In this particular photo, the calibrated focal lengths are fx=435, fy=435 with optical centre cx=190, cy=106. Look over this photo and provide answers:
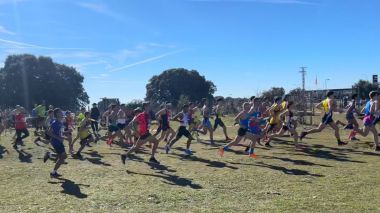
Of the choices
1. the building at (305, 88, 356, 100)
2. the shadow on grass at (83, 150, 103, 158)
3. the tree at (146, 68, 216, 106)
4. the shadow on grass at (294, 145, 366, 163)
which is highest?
the tree at (146, 68, 216, 106)

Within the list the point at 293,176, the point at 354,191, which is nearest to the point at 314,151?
the point at 293,176

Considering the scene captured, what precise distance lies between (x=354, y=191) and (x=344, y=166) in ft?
9.73

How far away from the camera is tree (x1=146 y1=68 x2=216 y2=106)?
191ft

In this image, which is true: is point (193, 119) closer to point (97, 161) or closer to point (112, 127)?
point (112, 127)

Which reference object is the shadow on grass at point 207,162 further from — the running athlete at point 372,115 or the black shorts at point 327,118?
the running athlete at point 372,115

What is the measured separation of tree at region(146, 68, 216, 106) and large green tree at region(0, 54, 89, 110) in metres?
12.4

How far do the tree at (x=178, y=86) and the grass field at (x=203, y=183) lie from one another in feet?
145

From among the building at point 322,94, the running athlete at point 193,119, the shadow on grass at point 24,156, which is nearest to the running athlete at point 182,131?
the running athlete at point 193,119

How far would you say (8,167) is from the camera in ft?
39.4

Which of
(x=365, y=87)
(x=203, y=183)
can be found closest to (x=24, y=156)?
(x=203, y=183)

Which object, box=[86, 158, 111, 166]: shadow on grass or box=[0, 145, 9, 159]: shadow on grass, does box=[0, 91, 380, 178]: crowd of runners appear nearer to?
box=[0, 145, 9, 159]: shadow on grass

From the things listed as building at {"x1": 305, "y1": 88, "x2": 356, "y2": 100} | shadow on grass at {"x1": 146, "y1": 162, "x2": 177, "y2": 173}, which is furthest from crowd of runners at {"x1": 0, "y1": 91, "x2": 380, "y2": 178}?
building at {"x1": 305, "y1": 88, "x2": 356, "y2": 100}

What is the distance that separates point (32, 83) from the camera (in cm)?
4816

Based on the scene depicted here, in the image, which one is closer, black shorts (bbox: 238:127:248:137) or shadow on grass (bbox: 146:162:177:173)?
shadow on grass (bbox: 146:162:177:173)
